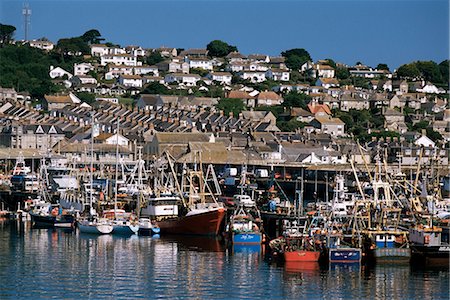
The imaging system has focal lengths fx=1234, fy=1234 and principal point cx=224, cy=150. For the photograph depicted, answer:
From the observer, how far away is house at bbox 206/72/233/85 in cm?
11506

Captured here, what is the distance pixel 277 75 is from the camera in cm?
11906

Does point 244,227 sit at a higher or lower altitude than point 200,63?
lower

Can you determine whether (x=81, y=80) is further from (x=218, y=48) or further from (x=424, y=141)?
(x=424, y=141)

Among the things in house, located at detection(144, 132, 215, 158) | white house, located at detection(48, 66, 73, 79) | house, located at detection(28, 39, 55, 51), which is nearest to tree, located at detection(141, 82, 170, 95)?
white house, located at detection(48, 66, 73, 79)

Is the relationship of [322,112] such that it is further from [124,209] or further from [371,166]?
[124,209]

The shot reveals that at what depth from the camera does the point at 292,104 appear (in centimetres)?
10188

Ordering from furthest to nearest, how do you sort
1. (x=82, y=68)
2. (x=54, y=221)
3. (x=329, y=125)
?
1. (x=82, y=68)
2. (x=329, y=125)
3. (x=54, y=221)

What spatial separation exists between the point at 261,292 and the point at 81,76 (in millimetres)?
79439

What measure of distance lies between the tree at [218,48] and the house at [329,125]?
38657 mm

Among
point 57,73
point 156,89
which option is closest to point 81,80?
point 57,73

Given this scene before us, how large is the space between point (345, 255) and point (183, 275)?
4.85 m

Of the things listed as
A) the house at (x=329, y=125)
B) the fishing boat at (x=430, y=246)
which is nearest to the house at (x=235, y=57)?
the house at (x=329, y=125)

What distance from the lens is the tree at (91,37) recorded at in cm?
13000

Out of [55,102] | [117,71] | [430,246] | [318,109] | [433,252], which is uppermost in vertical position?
[117,71]
